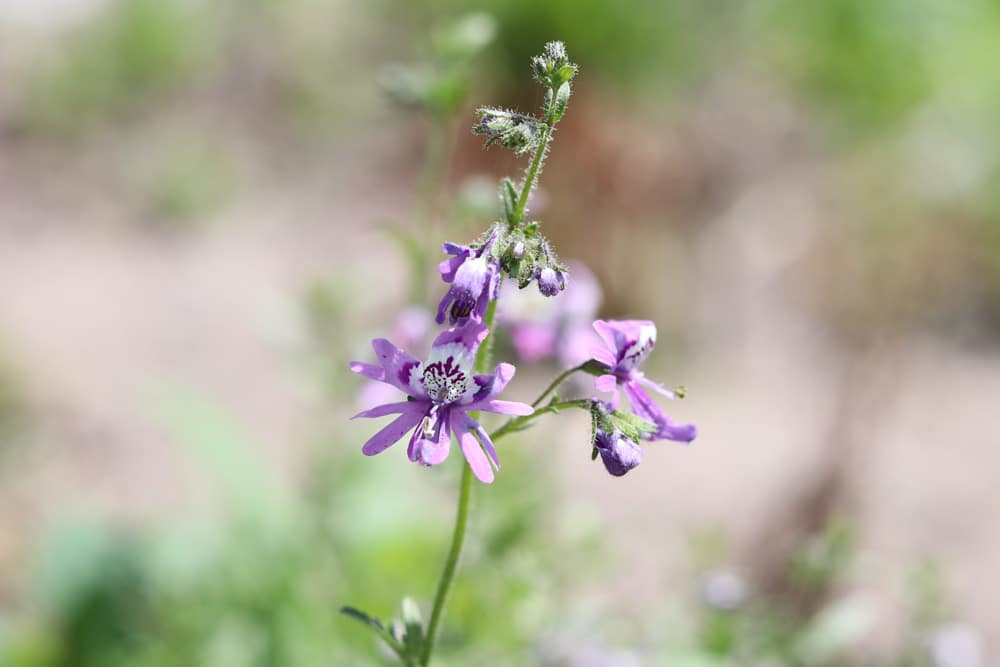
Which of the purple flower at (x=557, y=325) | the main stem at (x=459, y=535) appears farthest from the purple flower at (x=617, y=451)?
the purple flower at (x=557, y=325)

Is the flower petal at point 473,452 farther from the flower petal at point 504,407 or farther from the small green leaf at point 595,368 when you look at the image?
the small green leaf at point 595,368

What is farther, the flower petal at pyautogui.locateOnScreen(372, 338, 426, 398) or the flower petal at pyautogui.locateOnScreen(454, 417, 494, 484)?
the flower petal at pyautogui.locateOnScreen(372, 338, 426, 398)

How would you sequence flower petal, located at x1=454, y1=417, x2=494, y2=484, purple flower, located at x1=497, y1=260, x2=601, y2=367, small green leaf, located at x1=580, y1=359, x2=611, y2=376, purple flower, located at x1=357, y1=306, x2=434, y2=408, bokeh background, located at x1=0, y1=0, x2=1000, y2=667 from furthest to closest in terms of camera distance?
bokeh background, located at x1=0, y1=0, x2=1000, y2=667 < purple flower, located at x1=497, y1=260, x2=601, y2=367 < purple flower, located at x1=357, y1=306, x2=434, y2=408 < small green leaf, located at x1=580, y1=359, x2=611, y2=376 < flower petal, located at x1=454, y1=417, x2=494, y2=484

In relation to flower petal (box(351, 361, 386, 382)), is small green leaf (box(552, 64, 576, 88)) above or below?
above

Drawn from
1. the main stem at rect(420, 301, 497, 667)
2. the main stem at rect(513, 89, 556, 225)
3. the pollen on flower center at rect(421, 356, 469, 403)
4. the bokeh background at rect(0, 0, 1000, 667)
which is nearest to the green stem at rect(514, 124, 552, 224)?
the main stem at rect(513, 89, 556, 225)

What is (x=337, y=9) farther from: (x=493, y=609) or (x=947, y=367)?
(x=493, y=609)

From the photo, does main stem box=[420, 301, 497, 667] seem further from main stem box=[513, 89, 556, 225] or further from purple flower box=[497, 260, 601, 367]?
purple flower box=[497, 260, 601, 367]
